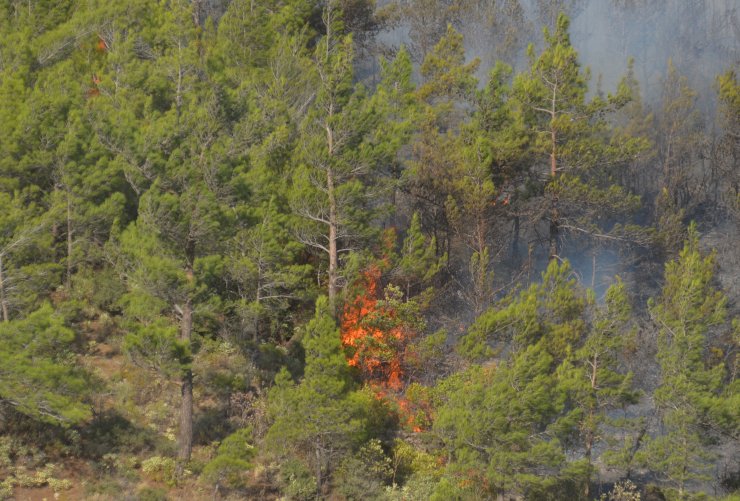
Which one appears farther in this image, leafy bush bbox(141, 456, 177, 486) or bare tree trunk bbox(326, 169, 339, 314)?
bare tree trunk bbox(326, 169, 339, 314)

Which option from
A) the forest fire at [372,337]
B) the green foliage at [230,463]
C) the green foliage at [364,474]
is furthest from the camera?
the forest fire at [372,337]

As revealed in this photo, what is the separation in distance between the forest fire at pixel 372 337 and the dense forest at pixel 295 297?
0.36 feet

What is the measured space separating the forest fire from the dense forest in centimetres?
11

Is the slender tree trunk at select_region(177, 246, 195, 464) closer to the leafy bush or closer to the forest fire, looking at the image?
the leafy bush

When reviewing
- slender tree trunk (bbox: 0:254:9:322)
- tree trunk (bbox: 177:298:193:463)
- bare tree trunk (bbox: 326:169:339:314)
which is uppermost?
→ bare tree trunk (bbox: 326:169:339:314)

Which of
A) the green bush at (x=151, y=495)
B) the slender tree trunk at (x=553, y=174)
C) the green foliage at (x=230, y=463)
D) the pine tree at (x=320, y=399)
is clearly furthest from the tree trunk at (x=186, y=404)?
the slender tree trunk at (x=553, y=174)

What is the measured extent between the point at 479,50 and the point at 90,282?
51.5 m

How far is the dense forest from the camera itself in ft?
68.1

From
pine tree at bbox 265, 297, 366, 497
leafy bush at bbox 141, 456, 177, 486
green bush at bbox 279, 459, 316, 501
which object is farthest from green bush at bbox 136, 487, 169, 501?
green bush at bbox 279, 459, 316, 501

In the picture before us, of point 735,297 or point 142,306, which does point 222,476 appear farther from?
point 735,297

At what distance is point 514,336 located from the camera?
24312mm

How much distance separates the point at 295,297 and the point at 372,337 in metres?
3.02

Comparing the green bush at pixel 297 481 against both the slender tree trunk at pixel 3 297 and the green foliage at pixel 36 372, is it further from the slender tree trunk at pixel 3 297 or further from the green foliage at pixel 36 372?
the slender tree trunk at pixel 3 297

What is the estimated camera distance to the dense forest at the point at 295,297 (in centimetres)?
2075
